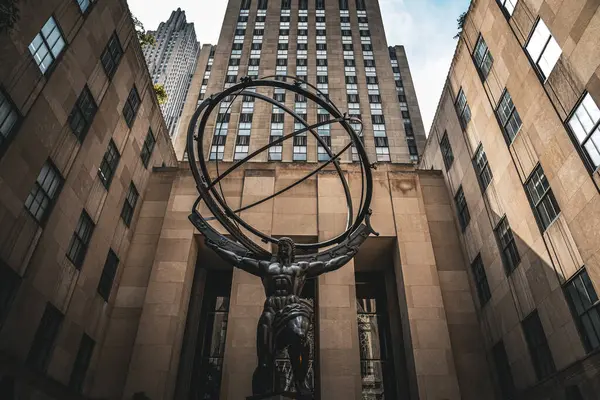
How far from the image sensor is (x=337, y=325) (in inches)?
671

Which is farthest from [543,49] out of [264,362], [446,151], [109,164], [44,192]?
[109,164]

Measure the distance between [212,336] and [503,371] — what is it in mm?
12873

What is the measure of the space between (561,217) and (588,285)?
217 centimetres

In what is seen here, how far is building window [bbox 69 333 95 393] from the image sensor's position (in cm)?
1481

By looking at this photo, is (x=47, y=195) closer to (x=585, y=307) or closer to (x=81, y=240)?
(x=81, y=240)

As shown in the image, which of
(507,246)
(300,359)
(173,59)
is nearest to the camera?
(300,359)

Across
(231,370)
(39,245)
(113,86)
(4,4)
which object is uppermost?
(113,86)

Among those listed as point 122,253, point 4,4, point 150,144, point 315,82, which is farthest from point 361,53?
point 4,4

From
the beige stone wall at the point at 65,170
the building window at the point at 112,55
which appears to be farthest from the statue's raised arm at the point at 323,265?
the building window at the point at 112,55

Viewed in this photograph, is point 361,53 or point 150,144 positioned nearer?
point 150,144

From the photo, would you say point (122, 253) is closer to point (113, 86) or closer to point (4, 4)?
point (113, 86)

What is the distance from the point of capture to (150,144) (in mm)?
22484

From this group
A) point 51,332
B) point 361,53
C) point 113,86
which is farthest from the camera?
point 361,53

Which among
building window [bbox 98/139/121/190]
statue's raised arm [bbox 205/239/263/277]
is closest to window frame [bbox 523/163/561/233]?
statue's raised arm [bbox 205/239/263/277]
